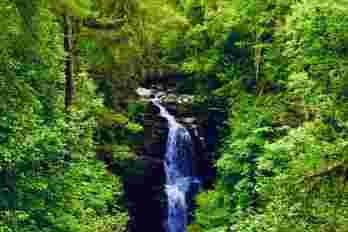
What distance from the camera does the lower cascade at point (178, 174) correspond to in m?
20.3

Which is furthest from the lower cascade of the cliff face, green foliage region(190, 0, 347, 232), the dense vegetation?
green foliage region(190, 0, 347, 232)

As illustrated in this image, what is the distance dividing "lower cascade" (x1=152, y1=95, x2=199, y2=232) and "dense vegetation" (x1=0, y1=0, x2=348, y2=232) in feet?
5.11

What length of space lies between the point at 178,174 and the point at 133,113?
366 cm

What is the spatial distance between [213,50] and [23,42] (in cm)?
1364

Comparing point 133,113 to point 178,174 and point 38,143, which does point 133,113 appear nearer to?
point 178,174

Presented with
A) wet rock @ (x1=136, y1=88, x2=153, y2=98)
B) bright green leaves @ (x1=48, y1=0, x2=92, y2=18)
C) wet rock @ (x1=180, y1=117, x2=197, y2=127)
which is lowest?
wet rock @ (x1=180, y1=117, x2=197, y2=127)

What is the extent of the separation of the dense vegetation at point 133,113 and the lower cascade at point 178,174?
1558 mm

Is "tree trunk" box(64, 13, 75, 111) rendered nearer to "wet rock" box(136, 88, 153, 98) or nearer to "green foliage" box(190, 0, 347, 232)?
"green foliage" box(190, 0, 347, 232)

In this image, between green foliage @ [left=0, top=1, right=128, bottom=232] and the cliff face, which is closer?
green foliage @ [left=0, top=1, right=128, bottom=232]

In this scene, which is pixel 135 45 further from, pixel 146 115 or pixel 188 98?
pixel 188 98

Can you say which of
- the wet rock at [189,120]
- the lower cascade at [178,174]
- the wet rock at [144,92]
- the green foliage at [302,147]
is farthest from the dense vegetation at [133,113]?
the wet rock at [144,92]

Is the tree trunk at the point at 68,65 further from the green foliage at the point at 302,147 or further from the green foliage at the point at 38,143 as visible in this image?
the green foliage at the point at 302,147

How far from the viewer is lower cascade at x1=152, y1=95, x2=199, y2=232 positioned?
20266 mm

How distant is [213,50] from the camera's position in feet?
71.9
